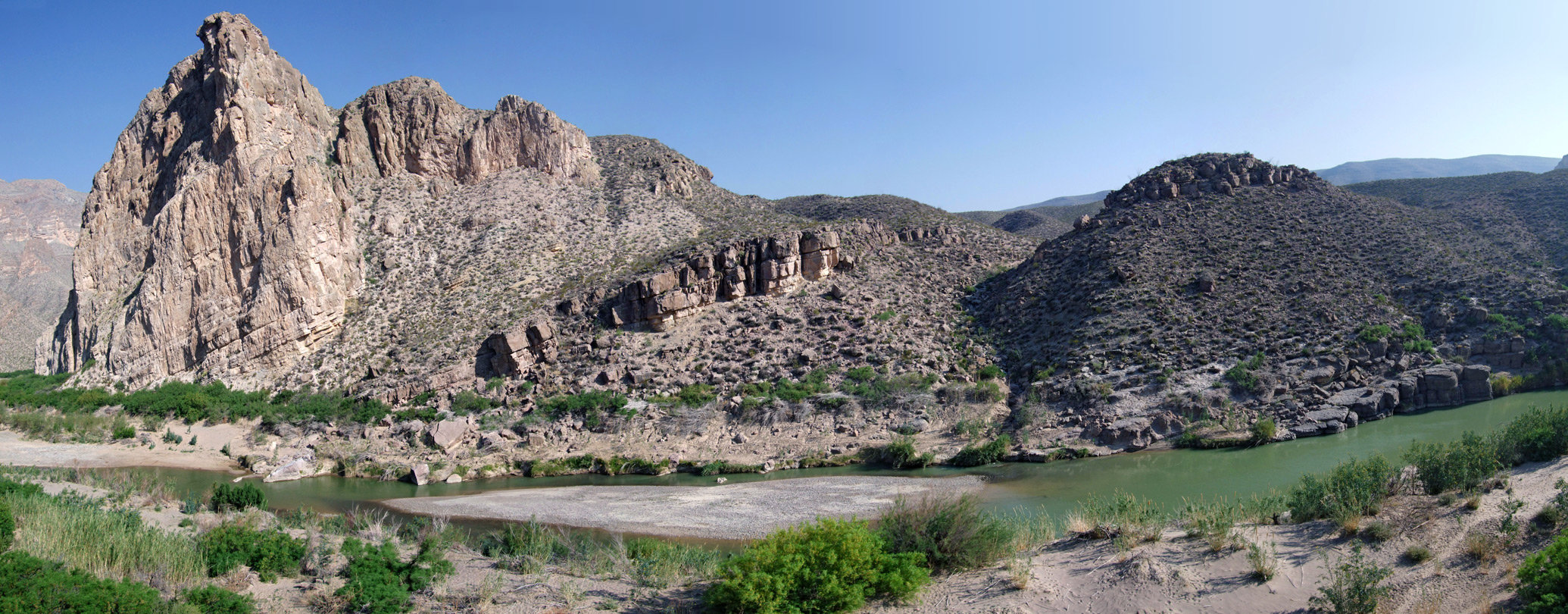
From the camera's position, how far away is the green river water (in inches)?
808

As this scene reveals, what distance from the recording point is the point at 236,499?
17578 millimetres

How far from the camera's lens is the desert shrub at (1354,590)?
770 centimetres

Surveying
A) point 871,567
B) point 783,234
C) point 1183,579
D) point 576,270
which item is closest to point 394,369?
point 576,270

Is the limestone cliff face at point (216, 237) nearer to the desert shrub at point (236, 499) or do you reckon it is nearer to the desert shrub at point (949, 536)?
Result: the desert shrub at point (236, 499)

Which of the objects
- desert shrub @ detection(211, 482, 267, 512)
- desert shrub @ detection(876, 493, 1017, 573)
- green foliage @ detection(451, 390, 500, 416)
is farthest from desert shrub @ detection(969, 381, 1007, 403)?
desert shrub @ detection(211, 482, 267, 512)

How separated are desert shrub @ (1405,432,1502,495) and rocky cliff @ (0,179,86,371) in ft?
211

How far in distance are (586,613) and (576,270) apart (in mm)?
33075

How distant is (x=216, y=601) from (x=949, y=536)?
9294 mm

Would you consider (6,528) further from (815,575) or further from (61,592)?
(815,575)

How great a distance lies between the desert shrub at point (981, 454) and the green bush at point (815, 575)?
56.1ft

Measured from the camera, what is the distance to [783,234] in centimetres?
4006

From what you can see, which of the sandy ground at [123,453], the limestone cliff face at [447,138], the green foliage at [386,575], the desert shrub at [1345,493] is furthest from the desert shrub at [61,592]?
the limestone cliff face at [447,138]

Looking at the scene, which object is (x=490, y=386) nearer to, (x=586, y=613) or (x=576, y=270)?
(x=576, y=270)

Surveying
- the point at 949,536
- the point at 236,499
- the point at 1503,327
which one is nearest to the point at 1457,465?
the point at 949,536
